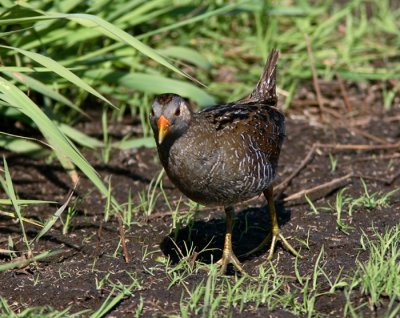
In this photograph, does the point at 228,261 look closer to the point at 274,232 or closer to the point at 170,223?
the point at 274,232

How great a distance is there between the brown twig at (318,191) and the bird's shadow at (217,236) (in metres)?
0.13

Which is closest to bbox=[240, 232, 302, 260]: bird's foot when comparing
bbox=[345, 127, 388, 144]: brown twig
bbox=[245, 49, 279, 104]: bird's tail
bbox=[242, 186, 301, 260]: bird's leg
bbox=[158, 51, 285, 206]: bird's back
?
bbox=[242, 186, 301, 260]: bird's leg

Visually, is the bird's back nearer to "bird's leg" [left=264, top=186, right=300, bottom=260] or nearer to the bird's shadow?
"bird's leg" [left=264, top=186, right=300, bottom=260]

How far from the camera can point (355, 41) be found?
27.5ft

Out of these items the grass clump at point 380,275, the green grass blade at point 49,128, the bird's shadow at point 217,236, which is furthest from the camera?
the bird's shadow at point 217,236

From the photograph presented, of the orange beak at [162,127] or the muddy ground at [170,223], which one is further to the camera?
the muddy ground at [170,223]

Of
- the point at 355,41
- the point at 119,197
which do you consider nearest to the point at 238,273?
the point at 119,197

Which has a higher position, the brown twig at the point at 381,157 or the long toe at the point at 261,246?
the brown twig at the point at 381,157

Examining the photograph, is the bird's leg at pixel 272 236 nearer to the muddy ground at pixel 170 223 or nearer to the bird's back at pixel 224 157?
the muddy ground at pixel 170 223

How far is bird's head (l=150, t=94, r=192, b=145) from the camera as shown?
4.55m

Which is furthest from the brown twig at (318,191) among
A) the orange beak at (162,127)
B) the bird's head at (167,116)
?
the orange beak at (162,127)

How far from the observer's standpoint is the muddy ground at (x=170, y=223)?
470 cm

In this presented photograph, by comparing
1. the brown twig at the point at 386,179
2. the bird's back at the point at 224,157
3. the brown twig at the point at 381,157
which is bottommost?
the brown twig at the point at 386,179

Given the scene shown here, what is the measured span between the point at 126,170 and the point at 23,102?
1748 mm
